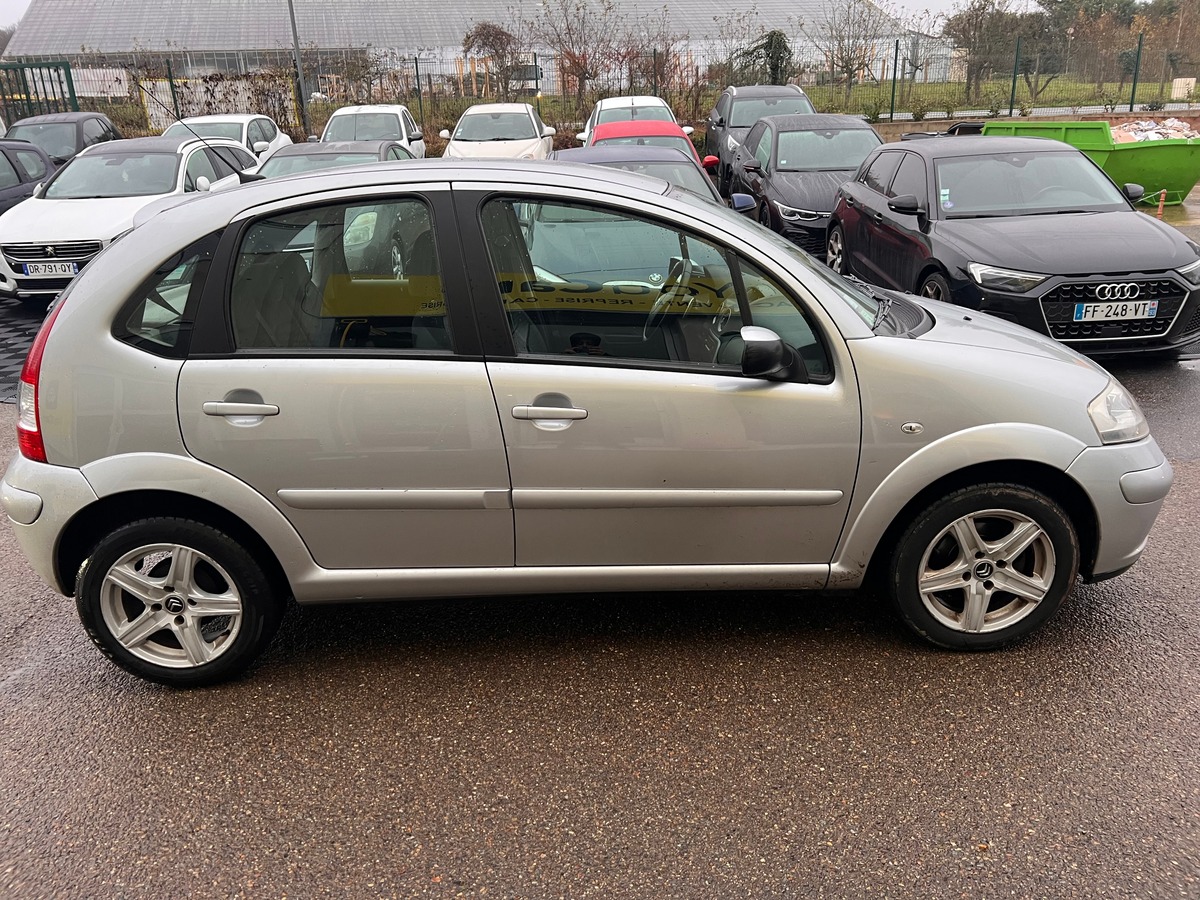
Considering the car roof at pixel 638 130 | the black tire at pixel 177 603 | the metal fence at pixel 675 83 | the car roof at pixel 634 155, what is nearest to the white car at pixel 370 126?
the car roof at pixel 638 130

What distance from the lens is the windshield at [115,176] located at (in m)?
10.6

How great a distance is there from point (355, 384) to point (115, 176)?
9311 millimetres

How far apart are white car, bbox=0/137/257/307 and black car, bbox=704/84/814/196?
8178mm

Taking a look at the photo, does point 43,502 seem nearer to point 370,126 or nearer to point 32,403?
point 32,403

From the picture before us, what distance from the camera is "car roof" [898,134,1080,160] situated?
8.16 m

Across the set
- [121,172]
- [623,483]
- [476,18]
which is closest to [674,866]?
[623,483]

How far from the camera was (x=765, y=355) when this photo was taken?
311cm

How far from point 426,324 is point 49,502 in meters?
1.35

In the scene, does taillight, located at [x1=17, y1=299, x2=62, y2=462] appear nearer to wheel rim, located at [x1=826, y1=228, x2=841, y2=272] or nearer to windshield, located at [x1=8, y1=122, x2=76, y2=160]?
wheel rim, located at [x1=826, y1=228, x2=841, y2=272]

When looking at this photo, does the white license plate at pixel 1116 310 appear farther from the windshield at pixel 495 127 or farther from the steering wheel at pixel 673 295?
the windshield at pixel 495 127

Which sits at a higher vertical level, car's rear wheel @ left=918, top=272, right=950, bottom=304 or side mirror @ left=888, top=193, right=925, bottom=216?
side mirror @ left=888, top=193, right=925, bottom=216

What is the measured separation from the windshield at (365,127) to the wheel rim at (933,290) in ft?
39.2

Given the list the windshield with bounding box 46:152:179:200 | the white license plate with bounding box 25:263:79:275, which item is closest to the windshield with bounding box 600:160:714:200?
the windshield with bounding box 46:152:179:200

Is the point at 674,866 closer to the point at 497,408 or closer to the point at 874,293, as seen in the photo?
the point at 497,408
